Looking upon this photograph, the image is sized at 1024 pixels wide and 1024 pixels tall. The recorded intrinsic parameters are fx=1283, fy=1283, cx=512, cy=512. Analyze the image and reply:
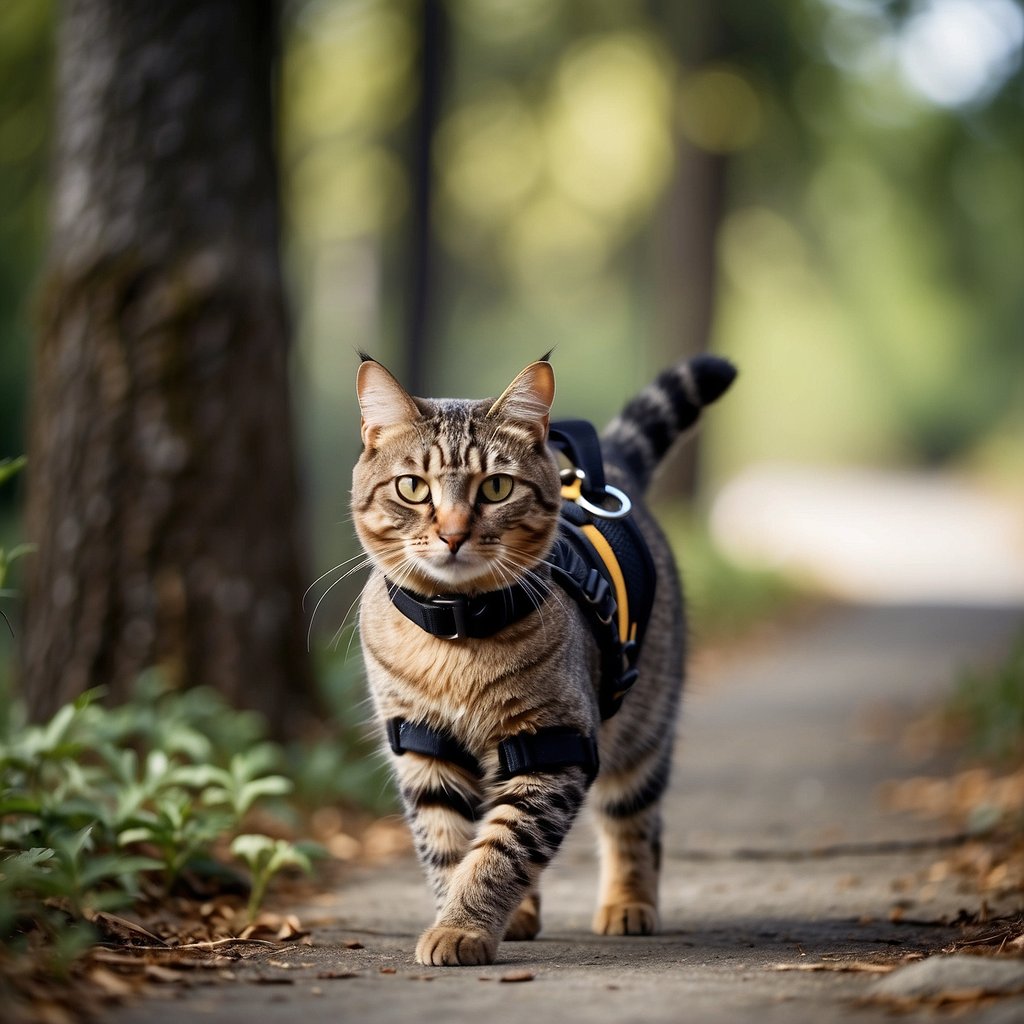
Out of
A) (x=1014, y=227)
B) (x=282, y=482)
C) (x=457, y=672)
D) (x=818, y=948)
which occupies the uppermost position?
(x=1014, y=227)

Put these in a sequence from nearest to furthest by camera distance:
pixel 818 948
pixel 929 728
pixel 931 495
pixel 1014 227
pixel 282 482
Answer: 1. pixel 818 948
2. pixel 282 482
3. pixel 929 728
4. pixel 1014 227
5. pixel 931 495

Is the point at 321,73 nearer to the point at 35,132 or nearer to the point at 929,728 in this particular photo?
the point at 35,132

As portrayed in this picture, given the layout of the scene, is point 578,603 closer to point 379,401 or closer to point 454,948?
point 379,401

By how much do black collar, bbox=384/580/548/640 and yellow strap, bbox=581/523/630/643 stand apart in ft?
1.38

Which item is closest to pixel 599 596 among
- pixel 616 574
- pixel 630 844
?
pixel 616 574

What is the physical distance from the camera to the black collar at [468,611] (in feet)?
10.5

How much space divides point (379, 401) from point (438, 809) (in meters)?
1.08

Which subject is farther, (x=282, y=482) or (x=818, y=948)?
(x=282, y=482)

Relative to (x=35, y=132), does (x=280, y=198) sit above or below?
below

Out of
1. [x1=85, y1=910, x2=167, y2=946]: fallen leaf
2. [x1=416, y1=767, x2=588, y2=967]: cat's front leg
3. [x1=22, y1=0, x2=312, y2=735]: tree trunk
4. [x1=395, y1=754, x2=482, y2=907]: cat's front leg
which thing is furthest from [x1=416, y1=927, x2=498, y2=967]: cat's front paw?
[x1=22, y1=0, x2=312, y2=735]: tree trunk

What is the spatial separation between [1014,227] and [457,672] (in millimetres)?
18113

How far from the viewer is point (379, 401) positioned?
3.39 metres

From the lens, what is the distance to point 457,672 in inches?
127

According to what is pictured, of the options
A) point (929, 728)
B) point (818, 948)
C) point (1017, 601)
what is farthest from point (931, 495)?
point (818, 948)
